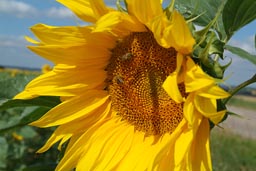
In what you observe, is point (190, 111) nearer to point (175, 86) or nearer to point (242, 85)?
point (175, 86)

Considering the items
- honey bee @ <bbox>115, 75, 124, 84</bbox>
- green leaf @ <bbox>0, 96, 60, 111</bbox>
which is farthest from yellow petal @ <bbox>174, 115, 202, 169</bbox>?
green leaf @ <bbox>0, 96, 60, 111</bbox>

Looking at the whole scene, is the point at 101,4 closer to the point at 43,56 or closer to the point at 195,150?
the point at 43,56

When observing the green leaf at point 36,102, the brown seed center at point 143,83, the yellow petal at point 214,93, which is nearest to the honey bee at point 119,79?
the brown seed center at point 143,83

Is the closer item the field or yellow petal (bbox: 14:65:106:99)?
yellow petal (bbox: 14:65:106:99)

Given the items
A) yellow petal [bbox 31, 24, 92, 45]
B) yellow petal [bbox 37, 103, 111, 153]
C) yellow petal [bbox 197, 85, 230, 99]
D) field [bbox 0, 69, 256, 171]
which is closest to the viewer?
yellow petal [bbox 197, 85, 230, 99]

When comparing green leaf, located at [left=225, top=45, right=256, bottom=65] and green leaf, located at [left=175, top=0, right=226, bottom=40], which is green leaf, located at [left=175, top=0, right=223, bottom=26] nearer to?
green leaf, located at [left=175, top=0, right=226, bottom=40]

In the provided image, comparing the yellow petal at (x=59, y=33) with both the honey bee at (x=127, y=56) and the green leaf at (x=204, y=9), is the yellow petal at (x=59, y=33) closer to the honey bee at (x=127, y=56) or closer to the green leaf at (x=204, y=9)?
the honey bee at (x=127, y=56)
